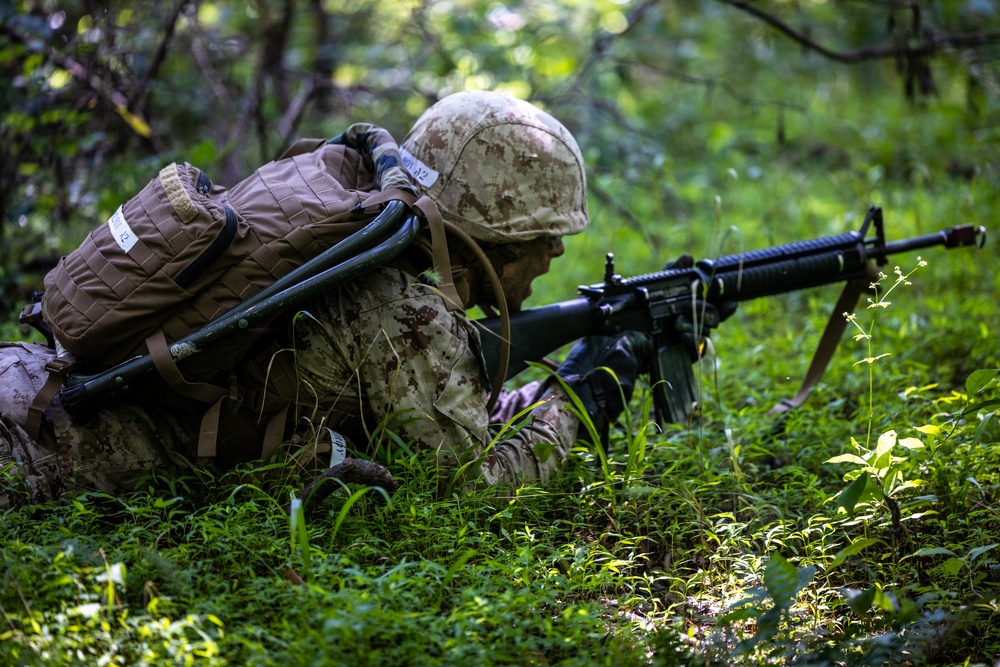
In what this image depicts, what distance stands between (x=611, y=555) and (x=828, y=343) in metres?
1.79

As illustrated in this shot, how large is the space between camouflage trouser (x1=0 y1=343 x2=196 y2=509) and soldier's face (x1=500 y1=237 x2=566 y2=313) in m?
1.29

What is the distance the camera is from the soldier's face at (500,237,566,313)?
321 cm

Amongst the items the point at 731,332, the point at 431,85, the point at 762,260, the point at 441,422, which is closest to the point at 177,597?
the point at 441,422

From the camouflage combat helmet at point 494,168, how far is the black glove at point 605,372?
1.77 ft

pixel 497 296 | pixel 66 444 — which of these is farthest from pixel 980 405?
pixel 66 444

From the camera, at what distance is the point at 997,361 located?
3.80m

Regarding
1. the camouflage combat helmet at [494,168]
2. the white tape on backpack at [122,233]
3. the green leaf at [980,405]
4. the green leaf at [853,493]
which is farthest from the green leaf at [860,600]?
the white tape on backpack at [122,233]

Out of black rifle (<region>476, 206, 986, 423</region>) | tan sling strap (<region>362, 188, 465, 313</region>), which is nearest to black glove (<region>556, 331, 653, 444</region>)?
black rifle (<region>476, 206, 986, 423</region>)

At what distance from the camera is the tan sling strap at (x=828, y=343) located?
3660 mm

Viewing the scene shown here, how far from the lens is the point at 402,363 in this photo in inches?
109

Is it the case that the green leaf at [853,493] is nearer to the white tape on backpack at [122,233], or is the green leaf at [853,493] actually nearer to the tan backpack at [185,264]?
the tan backpack at [185,264]

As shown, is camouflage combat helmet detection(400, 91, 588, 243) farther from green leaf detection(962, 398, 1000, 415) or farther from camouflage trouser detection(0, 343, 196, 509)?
green leaf detection(962, 398, 1000, 415)

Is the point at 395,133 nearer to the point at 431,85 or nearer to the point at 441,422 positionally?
the point at 431,85

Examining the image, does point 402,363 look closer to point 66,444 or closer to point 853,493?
point 66,444
